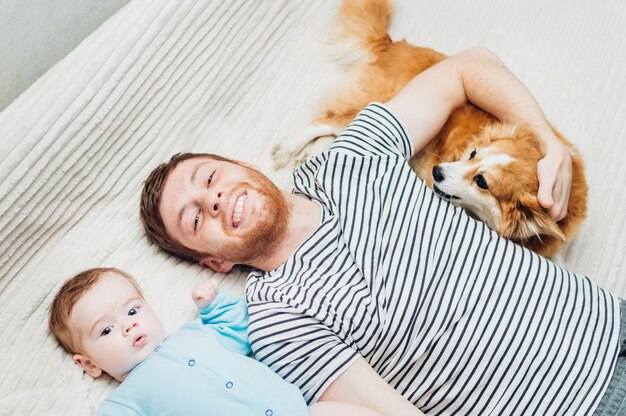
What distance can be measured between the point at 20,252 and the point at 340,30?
134 centimetres

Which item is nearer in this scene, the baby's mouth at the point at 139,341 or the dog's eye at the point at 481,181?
the baby's mouth at the point at 139,341

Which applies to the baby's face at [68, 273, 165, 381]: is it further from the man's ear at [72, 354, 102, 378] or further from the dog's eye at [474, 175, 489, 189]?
the dog's eye at [474, 175, 489, 189]

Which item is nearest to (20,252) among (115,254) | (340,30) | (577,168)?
(115,254)

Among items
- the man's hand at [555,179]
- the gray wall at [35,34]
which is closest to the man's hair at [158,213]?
the gray wall at [35,34]

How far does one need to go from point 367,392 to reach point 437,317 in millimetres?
246

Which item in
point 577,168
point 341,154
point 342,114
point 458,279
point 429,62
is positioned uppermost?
point 429,62

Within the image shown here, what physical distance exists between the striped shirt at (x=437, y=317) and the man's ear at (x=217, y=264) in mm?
141

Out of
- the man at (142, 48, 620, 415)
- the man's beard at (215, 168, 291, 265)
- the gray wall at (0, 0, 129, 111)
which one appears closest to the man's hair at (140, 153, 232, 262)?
the man at (142, 48, 620, 415)

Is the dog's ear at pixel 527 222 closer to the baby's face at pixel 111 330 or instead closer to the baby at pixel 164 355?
the baby at pixel 164 355

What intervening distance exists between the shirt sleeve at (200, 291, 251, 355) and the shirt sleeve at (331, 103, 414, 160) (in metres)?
0.52

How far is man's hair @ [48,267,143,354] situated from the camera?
52.9 inches

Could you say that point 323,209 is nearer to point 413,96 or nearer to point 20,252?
point 413,96

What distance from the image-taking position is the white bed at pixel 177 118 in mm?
1447

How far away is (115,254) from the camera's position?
5.25 feet
